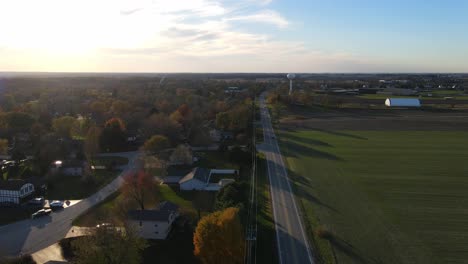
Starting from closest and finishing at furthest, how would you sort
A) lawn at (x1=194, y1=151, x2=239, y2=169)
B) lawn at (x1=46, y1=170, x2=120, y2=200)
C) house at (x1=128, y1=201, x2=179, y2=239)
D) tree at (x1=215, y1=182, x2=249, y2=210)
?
1. house at (x1=128, y1=201, x2=179, y2=239)
2. tree at (x1=215, y1=182, x2=249, y2=210)
3. lawn at (x1=46, y1=170, x2=120, y2=200)
4. lawn at (x1=194, y1=151, x2=239, y2=169)

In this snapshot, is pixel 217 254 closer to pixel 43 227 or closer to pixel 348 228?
pixel 348 228

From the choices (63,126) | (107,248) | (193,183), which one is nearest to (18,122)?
(63,126)

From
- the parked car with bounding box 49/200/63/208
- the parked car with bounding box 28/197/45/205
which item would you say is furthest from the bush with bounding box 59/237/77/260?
the parked car with bounding box 28/197/45/205

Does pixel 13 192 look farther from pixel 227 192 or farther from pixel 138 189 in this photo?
pixel 227 192

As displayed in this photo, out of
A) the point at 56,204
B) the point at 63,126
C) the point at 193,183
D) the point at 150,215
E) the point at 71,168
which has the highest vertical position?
the point at 63,126

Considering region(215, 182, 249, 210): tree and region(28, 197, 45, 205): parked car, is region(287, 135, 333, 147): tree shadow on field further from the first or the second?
region(28, 197, 45, 205): parked car

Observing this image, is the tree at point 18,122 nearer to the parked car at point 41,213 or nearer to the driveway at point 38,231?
the parked car at point 41,213

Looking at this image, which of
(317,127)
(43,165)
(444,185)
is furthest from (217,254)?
(317,127)
